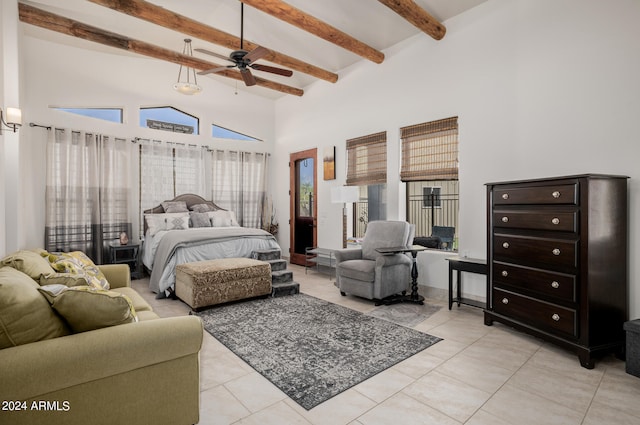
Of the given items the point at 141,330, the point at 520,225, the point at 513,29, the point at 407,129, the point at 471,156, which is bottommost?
the point at 141,330

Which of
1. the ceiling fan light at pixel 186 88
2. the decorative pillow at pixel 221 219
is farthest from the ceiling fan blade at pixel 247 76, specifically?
the decorative pillow at pixel 221 219

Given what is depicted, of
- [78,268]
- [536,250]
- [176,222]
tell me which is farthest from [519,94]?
[176,222]

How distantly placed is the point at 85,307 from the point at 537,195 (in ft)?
10.8

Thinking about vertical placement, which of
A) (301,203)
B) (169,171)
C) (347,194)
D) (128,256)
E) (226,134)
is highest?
(226,134)

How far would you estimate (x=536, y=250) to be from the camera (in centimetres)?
281

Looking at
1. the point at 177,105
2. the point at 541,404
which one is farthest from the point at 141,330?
the point at 177,105

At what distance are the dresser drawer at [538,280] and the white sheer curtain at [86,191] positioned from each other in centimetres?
570

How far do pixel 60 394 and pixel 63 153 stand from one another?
5039 millimetres

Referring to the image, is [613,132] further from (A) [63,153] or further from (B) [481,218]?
(A) [63,153]

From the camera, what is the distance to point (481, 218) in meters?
3.88

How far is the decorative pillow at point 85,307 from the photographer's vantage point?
1.49 m

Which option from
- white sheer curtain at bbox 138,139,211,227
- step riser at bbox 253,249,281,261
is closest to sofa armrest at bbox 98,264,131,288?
step riser at bbox 253,249,281,261

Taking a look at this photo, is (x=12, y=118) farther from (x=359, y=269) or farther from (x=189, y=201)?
(x=359, y=269)

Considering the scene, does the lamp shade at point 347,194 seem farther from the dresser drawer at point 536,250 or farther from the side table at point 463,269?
the dresser drawer at point 536,250
